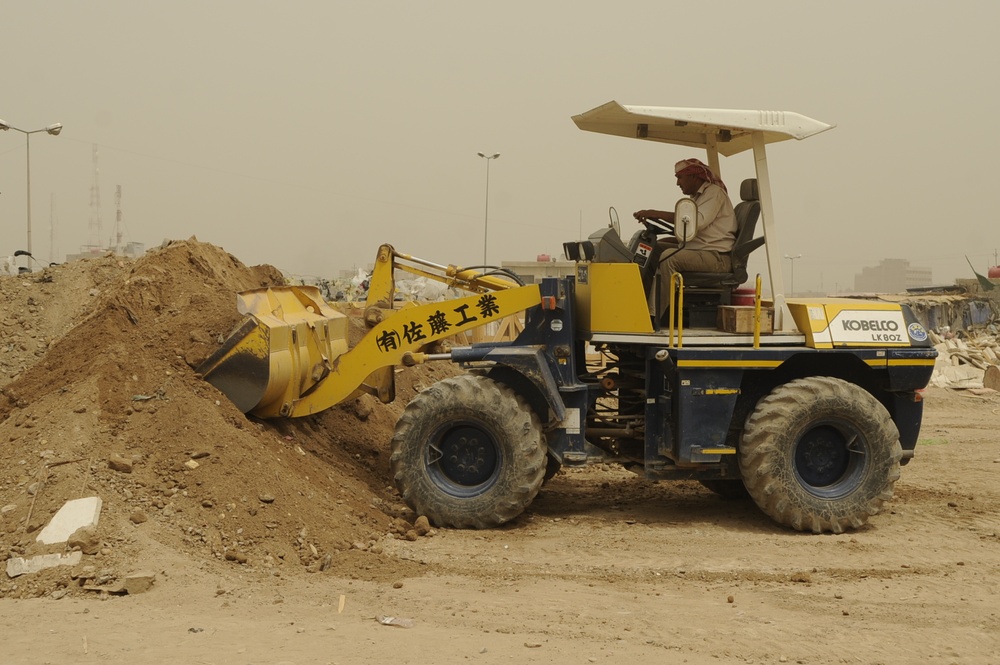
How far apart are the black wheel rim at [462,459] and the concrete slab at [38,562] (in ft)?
9.30

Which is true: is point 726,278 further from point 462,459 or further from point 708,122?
point 462,459

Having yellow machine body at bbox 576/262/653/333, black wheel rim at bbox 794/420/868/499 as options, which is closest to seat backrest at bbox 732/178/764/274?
yellow machine body at bbox 576/262/653/333

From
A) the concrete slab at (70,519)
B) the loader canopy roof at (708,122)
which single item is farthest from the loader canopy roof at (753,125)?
the concrete slab at (70,519)

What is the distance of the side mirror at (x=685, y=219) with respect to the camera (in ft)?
26.7

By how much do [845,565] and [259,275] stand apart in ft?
24.2

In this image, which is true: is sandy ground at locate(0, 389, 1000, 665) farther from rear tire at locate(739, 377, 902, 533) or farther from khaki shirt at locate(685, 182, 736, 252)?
khaki shirt at locate(685, 182, 736, 252)

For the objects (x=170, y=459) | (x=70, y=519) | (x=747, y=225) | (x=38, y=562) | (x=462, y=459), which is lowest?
(x=38, y=562)

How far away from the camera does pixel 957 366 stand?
21.1 m

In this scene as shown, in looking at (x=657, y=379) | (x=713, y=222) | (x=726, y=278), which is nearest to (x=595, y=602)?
(x=657, y=379)

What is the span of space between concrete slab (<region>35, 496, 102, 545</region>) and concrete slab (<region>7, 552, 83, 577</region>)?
0.12m

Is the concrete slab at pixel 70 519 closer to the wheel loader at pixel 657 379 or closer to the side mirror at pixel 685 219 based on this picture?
the wheel loader at pixel 657 379

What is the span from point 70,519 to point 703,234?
16.9ft

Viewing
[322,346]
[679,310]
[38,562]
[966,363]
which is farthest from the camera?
[966,363]

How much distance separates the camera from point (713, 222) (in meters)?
8.48
